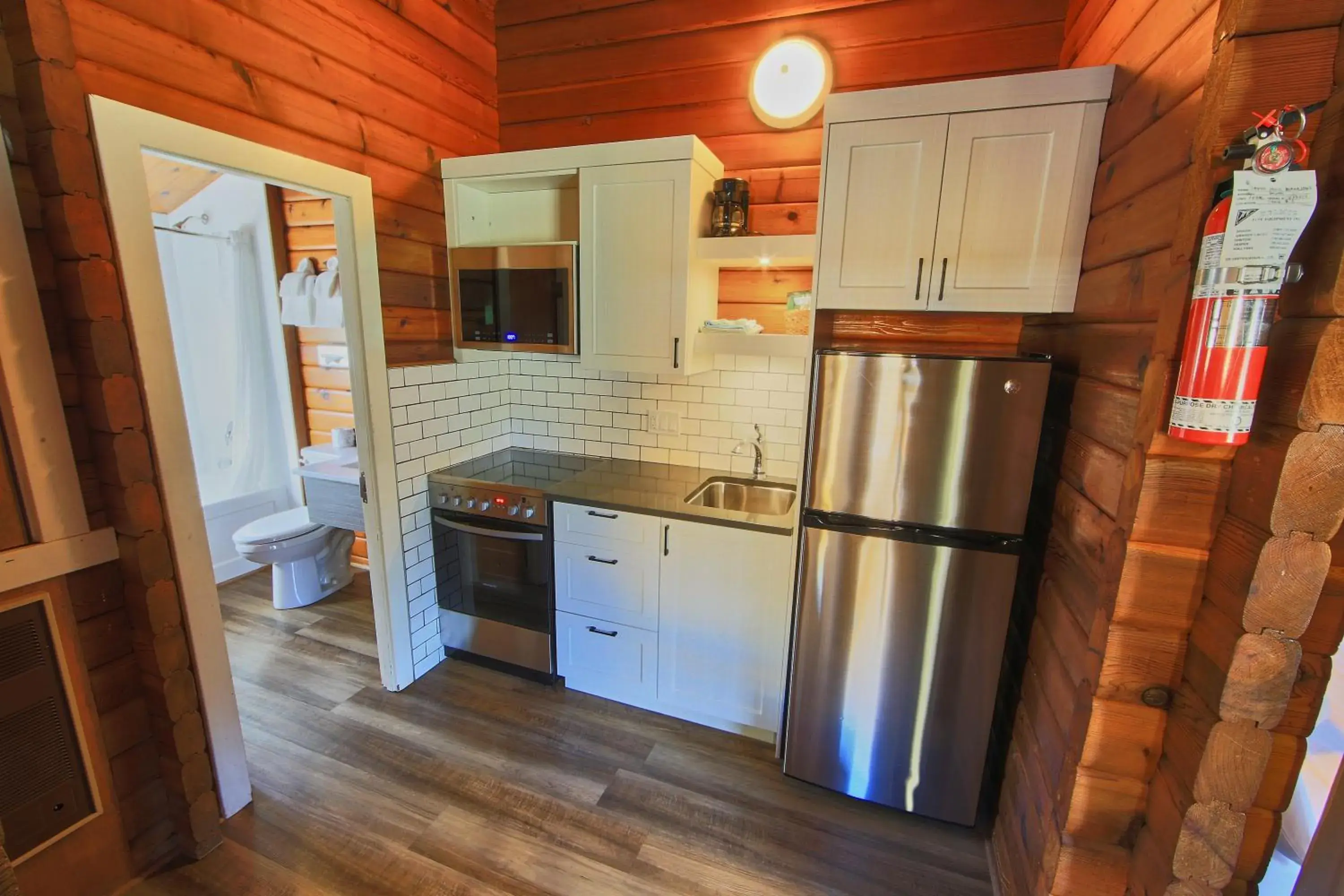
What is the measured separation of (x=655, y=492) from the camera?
2367 millimetres

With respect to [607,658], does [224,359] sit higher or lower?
higher

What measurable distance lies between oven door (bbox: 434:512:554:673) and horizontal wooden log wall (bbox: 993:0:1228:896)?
6.03 feet

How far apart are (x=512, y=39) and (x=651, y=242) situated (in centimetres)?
147

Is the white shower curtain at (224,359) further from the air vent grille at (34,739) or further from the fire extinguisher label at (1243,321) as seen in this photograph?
the fire extinguisher label at (1243,321)

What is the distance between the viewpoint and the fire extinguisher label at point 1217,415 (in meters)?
0.92

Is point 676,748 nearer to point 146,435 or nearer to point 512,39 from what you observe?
point 146,435

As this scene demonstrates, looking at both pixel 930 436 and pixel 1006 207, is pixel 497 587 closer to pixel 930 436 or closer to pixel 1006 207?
pixel 930 436

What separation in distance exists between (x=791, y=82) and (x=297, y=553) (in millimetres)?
3394

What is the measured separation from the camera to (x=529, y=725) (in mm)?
2301

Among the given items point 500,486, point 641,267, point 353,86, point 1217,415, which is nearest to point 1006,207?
point 1217,415

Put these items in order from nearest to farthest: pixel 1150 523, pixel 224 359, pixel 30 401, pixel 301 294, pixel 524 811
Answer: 1. pixel 1150 523
2. pixel 30 401
3. pixel 524 811
4. pixel 301 294
5. pixel 224 359

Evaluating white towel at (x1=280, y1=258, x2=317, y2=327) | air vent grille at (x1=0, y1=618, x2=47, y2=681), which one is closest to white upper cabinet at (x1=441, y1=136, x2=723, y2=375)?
white towel at (x1=280, y1=258, x2=317, y2=327)

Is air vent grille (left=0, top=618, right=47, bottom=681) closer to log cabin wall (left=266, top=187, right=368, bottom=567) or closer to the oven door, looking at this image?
the oven door

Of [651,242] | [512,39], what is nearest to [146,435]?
[651,242]
